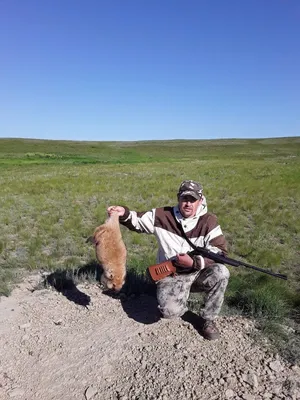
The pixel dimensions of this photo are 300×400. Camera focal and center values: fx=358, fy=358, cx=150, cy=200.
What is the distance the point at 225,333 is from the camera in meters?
4.14

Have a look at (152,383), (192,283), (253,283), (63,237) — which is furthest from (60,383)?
(63,237)

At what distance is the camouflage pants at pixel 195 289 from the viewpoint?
4.16 metres

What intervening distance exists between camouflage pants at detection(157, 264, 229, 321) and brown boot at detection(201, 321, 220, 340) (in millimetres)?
67

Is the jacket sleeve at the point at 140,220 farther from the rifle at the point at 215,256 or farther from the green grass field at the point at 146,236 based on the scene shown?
the green grass field at the point at 146,236

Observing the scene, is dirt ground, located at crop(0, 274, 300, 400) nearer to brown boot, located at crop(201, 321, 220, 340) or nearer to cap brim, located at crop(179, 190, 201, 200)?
brown boot, located at crop(201, 321, 220, 340)

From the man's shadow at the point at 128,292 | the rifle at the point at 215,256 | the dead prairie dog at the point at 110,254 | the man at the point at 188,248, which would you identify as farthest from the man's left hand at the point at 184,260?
the man's shadow at the point at 128,292

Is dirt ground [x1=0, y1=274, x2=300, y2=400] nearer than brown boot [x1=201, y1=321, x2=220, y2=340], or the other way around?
dirt ground [x1=0, y1=274, x2=300, y2=400]

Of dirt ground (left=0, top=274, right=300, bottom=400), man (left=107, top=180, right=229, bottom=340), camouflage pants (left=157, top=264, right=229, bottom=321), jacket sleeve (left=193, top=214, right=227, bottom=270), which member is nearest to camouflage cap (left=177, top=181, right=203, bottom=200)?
man (left=107, top=180, right=229, bottom=340)

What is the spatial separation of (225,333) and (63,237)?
6.77 meters

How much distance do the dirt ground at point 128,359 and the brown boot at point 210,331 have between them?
6 centimetres

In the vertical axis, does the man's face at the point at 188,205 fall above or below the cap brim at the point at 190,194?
below

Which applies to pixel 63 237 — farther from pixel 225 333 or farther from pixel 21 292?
pixel 225 333

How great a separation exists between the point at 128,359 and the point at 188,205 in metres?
1.83

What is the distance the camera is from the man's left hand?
4000mm
